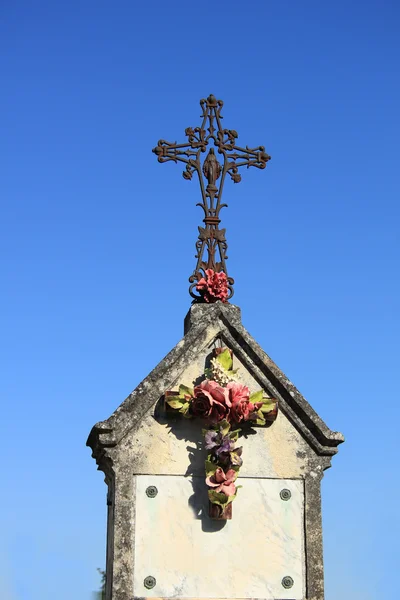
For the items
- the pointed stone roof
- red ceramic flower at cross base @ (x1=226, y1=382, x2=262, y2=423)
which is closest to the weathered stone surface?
the pointed stone roof

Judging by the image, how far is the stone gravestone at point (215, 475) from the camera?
11.4m

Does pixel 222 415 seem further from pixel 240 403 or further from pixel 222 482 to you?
pixel 222 482

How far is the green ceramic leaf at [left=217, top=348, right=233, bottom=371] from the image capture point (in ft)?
39.4

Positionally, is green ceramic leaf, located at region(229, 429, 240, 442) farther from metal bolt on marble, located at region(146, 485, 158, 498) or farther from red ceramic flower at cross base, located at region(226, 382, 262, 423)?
metal bolt on marble, located at region(146, 485, 158, 498)

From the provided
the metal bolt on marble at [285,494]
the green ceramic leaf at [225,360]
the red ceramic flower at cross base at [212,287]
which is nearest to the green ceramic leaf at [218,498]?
the metal bolt on marble at [285,494]

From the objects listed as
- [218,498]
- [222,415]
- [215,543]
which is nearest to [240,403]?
[222,415]

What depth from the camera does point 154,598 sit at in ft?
36.8

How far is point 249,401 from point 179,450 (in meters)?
0.97

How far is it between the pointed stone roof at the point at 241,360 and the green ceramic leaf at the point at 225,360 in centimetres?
24

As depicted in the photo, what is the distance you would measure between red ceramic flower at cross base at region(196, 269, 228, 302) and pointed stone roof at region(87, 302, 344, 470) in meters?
0.12

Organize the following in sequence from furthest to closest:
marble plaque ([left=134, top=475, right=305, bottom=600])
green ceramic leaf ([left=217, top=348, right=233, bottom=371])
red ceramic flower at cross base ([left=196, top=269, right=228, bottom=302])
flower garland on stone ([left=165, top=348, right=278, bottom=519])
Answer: red ceramic flower at cross base ([left=196, top=269, right=228, bottom=302]) → green ceramic leaf ([left=217, top=348, right=233, bottom=371]) → flower garland on stone ([left=165, top=348, right=278, bottom=519]) → marble plaque ([left=134, top=475, right=305, bottom=600])

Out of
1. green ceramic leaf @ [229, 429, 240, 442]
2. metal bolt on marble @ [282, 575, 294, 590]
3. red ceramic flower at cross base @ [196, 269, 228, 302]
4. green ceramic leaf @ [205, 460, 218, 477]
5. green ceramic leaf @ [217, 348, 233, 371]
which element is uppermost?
red ceramic flower at cross base @ [196, 269, 228, 302]

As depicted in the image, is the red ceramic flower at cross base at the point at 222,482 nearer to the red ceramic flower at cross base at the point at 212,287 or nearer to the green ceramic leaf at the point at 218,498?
the green ceramic leaf at the point at 218,498

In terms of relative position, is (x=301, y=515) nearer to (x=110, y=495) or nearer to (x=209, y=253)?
(x=110, y=495)
